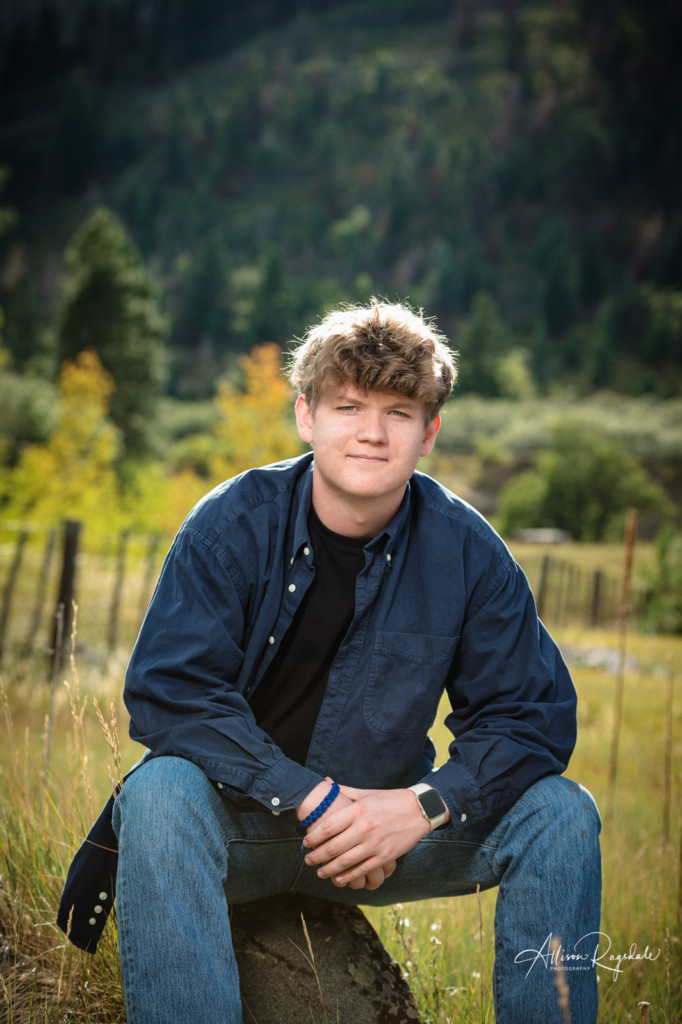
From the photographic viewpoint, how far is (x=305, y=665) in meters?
2.16

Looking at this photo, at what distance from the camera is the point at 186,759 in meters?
1.87

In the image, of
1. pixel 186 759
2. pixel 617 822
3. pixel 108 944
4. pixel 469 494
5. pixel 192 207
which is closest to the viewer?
pixel 186 759

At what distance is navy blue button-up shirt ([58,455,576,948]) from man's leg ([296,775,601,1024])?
3.8 inches

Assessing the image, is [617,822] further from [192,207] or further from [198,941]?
[192,207]

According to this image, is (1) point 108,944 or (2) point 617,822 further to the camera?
(2) point 617,822

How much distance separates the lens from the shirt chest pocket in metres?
2.12

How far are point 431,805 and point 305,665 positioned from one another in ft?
1.54

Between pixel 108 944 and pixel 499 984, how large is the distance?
3.12ft

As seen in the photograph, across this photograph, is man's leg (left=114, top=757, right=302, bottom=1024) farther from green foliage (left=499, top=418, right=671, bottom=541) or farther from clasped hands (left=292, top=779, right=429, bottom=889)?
green foliage (left=499, top=418, right=671, bottom=541)

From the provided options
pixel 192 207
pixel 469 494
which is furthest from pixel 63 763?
pixel 192 207

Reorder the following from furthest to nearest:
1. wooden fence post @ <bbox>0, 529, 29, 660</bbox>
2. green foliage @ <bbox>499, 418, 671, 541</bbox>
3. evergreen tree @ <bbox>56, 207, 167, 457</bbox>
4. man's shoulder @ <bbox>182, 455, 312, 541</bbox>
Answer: green foliage @ <bbox>499, 418, 671, 541</bbox>
evergreen tree @ <bbox>56, 207, 167, 457</bbox>
wooden fence post @ <bbox>0, 529, 29, 660</bbox>
man's shoulder @ <bbox>182, 455, 312, 541</bbox>

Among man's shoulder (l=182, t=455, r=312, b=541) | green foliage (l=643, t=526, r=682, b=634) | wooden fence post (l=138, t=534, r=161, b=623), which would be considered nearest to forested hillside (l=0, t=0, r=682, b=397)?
green foliage (l=643, t=526, r=682, b=634)

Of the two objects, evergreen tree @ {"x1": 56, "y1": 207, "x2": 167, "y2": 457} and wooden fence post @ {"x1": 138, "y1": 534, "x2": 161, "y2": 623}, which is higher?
evergreen tree @ {"x1": 56, "y1": 207, "x2": 167, "y2": 457}

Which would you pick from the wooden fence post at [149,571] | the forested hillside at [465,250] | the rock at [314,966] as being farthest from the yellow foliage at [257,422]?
the forested hillside at [465,250]
